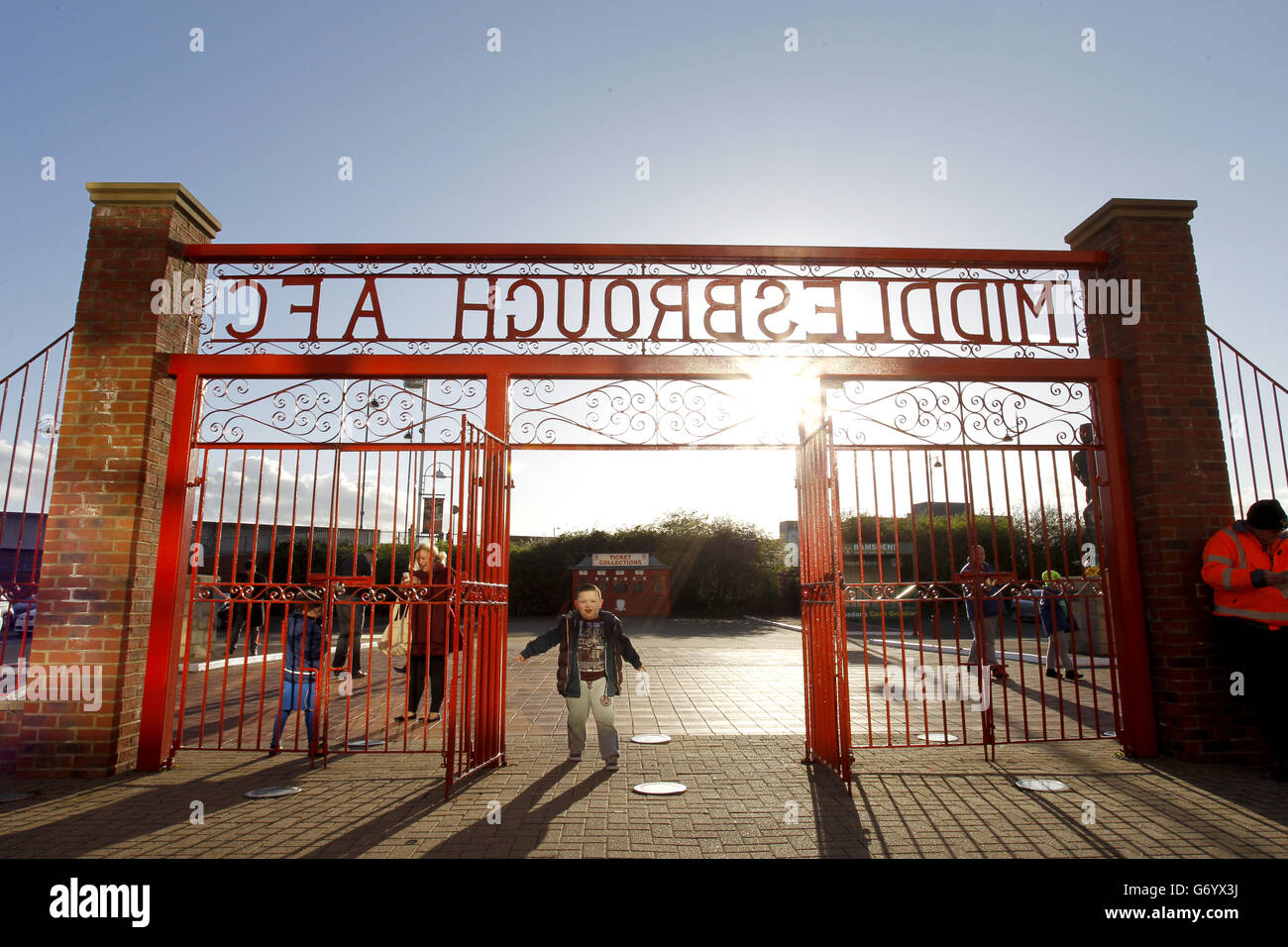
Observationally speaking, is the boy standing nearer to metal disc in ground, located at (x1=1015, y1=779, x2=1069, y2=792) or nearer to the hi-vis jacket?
metal disc in ground, located at (x1=1015, y1=779, x2=1069, y2=792)

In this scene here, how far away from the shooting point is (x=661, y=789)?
4898 millimetres

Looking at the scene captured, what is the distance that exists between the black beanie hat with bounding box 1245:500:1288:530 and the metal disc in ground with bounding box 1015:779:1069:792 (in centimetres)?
242

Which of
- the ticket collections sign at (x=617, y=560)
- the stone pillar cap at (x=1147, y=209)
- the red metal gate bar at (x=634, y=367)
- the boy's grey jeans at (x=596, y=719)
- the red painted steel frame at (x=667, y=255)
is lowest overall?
the boy's grey jeans at (x=596, y=719)

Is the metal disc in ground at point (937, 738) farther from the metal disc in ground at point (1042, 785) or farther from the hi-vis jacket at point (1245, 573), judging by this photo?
the hi-vis jacket at point (1245, 573)

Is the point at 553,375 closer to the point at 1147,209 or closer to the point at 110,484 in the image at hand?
the point at 110,484

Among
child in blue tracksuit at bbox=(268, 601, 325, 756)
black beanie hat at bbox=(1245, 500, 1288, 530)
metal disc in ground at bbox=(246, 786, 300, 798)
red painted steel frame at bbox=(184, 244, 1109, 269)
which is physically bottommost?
metal disc in ground at bbox=(246, 786, 300, 798)

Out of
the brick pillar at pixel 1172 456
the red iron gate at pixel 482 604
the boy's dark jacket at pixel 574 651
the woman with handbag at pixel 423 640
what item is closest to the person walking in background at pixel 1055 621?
the brick pillar at pixel 1172 456

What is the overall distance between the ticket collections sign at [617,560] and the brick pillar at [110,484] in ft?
79.0

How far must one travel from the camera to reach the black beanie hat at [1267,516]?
A: 5.36m

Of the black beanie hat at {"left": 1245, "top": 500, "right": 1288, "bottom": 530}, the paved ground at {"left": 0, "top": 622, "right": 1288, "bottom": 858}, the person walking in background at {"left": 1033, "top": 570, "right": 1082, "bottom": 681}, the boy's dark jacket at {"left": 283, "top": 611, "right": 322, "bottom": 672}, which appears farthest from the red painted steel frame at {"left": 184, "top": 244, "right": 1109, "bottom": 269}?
the paved ground at {"left": 0, "top": 622, "right": 1288, "bottom": 858}

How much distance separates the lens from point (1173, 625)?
5.85 meters

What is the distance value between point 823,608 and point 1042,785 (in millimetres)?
1815

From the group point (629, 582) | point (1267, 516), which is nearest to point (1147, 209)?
point (1267, 516)

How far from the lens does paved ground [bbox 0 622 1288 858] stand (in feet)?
12.5
